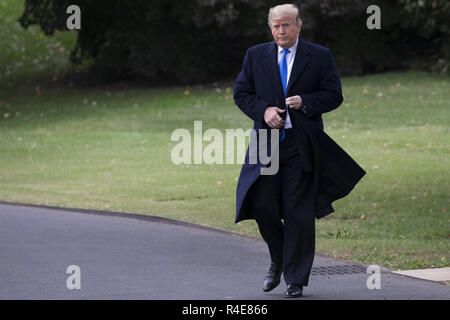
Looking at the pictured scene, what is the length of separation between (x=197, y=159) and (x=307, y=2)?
28.2 feet

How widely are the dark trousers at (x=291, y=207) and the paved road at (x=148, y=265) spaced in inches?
11.7

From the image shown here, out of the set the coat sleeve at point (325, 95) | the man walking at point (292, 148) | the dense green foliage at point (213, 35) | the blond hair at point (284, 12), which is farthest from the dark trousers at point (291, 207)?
the dense green foliage at point (213, 35)

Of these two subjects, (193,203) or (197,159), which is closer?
(193,203)

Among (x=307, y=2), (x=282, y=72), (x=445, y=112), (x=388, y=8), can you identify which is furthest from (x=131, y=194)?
(x=388, y=8)

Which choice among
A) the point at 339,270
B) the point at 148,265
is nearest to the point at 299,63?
the point at 339,270

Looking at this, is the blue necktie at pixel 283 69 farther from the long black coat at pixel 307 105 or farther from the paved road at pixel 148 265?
the paved road at pixel 148 265

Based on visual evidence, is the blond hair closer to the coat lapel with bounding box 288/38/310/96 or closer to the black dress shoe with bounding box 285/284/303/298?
the coat lapel with bounding box 288/38/310/96

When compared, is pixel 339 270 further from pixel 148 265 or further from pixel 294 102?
pixel 294 102

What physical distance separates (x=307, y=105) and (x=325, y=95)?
18 centimetres

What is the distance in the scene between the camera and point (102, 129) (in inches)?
909

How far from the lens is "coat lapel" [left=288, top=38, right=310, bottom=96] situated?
7203 mm

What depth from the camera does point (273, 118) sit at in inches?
277

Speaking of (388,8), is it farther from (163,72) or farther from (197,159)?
(197,159)

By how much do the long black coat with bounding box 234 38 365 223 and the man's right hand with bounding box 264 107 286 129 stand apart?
0.06 metres
